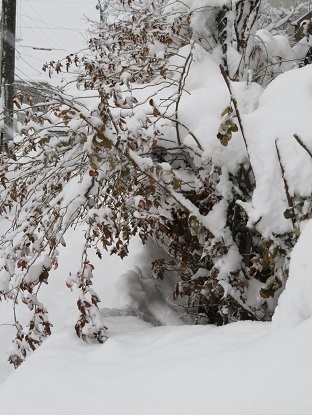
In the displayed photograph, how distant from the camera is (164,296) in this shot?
4211mm

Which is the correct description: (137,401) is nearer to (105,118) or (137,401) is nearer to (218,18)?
(105,118)

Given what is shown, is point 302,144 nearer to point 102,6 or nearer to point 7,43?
point 7,43

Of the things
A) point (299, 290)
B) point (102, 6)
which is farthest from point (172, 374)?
point (102, 6)

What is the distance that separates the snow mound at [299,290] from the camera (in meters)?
1.54

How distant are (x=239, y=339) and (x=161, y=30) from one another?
3.24 metres

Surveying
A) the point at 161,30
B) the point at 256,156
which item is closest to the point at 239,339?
the point at 256,156

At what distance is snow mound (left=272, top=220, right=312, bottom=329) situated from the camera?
1545mm

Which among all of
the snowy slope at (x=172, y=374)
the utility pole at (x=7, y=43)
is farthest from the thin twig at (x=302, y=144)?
the utility pole at (x=7, y=43)

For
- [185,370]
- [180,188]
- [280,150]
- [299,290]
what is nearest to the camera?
A: [299,290]

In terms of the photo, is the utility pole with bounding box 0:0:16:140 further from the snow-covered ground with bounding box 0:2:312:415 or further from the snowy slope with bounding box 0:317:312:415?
the snowy slope with bounding box 0:317:312:415

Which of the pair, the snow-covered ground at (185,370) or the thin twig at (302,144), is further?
the thin twig at (302,144)

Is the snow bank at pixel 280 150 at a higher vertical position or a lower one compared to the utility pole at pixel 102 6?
lower

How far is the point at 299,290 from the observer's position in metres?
1.57

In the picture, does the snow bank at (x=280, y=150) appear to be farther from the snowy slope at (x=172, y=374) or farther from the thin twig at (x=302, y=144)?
the snowy slope at (x=172, y=374)
